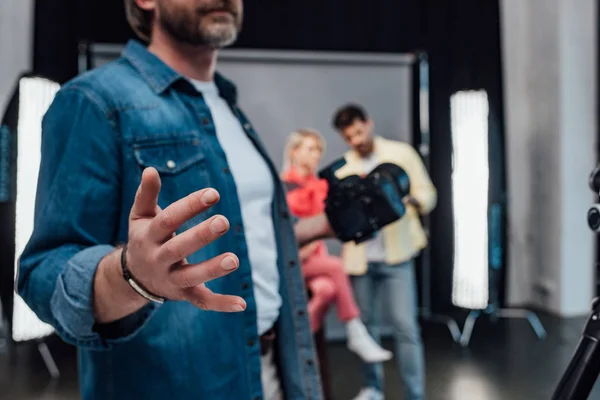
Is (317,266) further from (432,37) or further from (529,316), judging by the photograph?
(432,37)

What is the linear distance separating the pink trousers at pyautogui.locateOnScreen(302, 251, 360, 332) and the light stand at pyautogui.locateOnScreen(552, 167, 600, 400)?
219 cm

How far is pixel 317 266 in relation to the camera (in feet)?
10.1

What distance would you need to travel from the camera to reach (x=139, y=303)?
60 cm

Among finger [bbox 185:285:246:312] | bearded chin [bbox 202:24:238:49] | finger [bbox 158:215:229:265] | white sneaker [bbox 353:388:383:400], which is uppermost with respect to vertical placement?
bearded chin [bbox 202:24:238:49]

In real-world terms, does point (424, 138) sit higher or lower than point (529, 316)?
higher

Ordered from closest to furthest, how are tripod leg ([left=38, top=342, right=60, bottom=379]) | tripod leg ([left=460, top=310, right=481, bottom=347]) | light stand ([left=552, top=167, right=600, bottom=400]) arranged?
light stand ([left=552, top=167, right=600, bottom=400]) < tripod leg ([left=38, top=342, right=60, bottom=379]) < tripod leg ([left=460, top=310, right=481, bottom=347])

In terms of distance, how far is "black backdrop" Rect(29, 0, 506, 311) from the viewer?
15.6ft

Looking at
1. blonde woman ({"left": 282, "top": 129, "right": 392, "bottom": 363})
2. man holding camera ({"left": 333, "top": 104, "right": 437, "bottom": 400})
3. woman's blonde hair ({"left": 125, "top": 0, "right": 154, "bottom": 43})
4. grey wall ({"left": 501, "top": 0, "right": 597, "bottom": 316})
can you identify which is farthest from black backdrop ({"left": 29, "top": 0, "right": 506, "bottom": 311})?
woman's blonde hair ({"left": 125, "top": 0, "right": 154, "bottom": 43})

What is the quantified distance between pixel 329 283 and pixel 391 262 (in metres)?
0.55

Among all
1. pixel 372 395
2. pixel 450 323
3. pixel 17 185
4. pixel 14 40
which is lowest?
pixel 450 323

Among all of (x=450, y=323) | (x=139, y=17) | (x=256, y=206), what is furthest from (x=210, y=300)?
(x=450, y=323)

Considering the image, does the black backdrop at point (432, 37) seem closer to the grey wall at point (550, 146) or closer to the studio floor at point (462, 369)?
the grey wall at point (550, 146)

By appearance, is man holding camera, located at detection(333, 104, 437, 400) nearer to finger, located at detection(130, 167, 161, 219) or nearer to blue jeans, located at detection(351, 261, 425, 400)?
blue jeans, located at detection(351, 261, 425, 400)

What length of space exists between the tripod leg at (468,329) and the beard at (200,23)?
3337 mm
